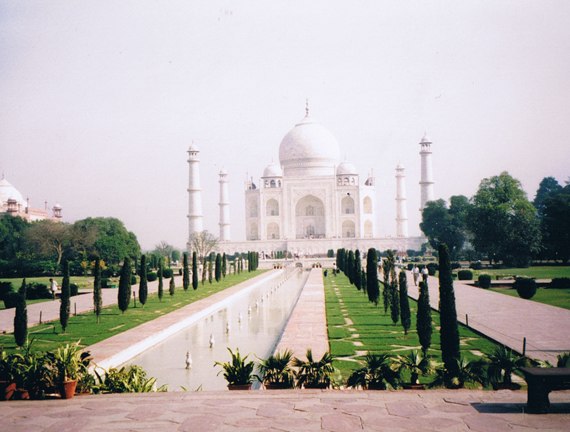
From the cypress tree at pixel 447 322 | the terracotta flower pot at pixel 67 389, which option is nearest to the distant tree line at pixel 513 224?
the cypress tree at pixel 447 322

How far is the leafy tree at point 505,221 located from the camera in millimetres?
23094

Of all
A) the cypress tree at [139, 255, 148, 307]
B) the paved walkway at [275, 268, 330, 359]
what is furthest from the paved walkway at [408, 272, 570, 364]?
the cypress tree at [139, 255, 148, 307]

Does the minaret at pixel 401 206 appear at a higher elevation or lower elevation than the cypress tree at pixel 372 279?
higher

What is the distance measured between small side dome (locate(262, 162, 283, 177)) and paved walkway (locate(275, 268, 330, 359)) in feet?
95.3

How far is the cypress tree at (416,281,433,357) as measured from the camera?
7.47 m

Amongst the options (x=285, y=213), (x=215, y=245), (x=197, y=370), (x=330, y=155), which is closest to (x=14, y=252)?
(x=215, y=245)

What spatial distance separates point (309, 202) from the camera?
1719 inches

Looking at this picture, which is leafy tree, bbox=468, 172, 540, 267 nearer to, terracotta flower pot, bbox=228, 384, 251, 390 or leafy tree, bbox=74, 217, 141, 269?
leafy tree, bbox=74, 217, 141, 269

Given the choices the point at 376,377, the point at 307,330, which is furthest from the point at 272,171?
the point at 376,377

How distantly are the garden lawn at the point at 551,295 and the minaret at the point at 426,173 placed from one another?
74.4 feet

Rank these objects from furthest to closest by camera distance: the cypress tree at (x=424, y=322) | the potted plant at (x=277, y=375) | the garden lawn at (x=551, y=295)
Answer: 1. the garden lawn at (x=551, y=295)
2. the cypress tree at (x=424, y=322)
3. the potted plant at (x=277, y=375)

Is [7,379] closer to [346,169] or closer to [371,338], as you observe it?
[371,338]

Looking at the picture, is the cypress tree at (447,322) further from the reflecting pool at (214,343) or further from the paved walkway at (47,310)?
the paved walkway at (47,310)

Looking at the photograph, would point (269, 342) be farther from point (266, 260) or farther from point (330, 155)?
point (330, 155)
